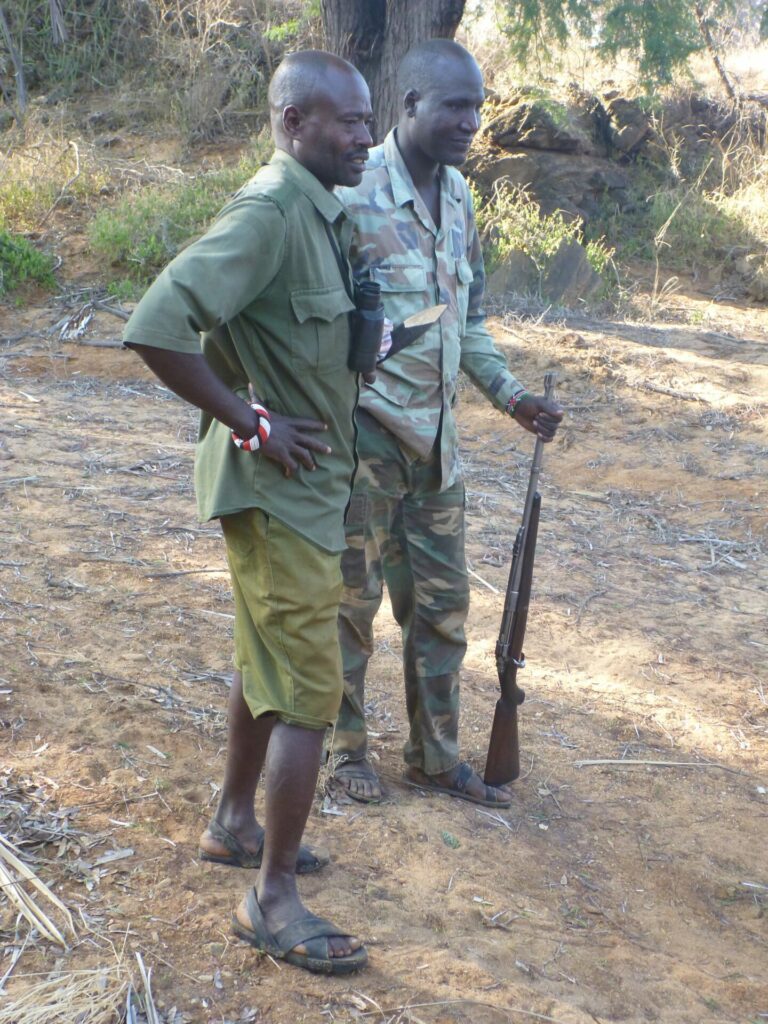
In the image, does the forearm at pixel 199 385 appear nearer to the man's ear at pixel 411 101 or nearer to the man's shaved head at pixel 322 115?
the man's shaved head at pixel 322 115

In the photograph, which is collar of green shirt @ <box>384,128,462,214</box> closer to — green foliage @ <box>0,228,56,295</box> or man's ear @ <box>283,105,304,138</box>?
man's ear @ <box>283,105,304,138</box>

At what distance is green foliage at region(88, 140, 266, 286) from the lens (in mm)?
9102

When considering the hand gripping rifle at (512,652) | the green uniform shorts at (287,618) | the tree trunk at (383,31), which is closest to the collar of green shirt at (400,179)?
the hand gripping rifle at (512,652)

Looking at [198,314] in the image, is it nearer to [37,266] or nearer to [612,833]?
[612,833]

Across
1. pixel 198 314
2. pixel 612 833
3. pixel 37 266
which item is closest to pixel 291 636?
pixel 198 314

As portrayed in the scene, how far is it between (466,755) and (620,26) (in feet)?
24.3

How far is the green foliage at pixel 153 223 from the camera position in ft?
29.9

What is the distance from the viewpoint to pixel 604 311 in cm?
945

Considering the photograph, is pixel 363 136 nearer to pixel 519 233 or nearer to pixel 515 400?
pixel 515 400

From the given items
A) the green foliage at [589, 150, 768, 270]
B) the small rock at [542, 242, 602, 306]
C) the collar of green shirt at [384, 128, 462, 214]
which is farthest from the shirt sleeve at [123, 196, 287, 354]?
the green foliage at [589, 150, 768, 270]

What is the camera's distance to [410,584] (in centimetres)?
319

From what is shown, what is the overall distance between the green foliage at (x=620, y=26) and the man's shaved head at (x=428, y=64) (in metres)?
6.53

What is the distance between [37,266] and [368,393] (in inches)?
266

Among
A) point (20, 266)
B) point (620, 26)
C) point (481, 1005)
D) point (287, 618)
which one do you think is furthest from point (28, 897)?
point (620, 26)
